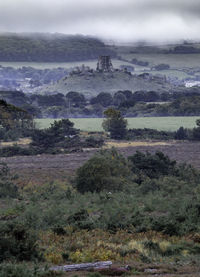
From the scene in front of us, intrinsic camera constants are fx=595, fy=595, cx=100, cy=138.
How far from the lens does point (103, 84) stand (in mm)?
192750

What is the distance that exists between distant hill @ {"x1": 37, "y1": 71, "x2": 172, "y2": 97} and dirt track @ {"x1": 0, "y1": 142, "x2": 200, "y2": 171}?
117183 millimetres

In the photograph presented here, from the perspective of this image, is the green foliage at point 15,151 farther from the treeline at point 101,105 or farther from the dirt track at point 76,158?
the treeline at point 101,105

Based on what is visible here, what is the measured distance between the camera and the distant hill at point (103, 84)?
188625mm

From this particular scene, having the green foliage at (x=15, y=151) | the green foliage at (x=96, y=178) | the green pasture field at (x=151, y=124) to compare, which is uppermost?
the green foliage at (x=96, y=178)

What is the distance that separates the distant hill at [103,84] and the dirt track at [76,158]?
117 meters

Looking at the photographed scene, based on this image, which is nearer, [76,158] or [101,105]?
[76,158]

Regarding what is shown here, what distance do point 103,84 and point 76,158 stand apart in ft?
441

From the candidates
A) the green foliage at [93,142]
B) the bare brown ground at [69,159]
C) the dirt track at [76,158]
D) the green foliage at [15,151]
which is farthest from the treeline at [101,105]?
the dirt track at [76,158]

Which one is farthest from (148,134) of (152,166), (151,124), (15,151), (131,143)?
(152,166)

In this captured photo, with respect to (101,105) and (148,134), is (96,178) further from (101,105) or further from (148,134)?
(101,105)

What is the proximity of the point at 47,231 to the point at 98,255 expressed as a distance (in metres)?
5.30

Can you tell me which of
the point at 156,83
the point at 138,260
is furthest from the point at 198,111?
the point at 138,260

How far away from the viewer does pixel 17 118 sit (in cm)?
8656

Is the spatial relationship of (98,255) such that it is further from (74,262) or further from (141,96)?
(141,96)
